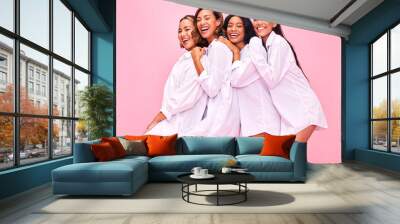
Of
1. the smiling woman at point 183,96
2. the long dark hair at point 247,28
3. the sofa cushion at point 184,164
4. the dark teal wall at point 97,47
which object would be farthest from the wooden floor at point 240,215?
the long dark hair at point 247,28

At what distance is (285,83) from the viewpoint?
27.5 ft

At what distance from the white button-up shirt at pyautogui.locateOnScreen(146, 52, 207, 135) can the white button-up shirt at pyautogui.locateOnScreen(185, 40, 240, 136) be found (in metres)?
0.14

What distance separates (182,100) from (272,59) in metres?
Answer: 2.20

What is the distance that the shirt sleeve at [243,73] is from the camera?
8.27 metres

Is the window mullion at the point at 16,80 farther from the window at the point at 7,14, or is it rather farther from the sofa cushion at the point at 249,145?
the sofa cushion at the point at 249,145

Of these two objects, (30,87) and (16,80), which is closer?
(16,80)

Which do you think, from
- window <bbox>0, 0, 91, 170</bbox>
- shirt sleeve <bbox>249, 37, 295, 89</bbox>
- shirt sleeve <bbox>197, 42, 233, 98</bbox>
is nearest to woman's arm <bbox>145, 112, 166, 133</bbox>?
shirt sleeve <bbox>197, 42, 233, 98</bbox>

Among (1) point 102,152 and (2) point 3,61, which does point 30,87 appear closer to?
(2) point 3,61

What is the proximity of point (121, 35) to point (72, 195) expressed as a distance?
4.49 m

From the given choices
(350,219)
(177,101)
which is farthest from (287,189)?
(177,101)

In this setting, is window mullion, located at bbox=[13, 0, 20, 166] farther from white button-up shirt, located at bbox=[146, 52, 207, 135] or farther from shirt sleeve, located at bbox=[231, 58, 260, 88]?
shirt sleeve, located at bbox=[231, 58, 260, 88]

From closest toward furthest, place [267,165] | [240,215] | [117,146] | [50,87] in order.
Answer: [240,215] < [267,165] < [117,146] < [50,87]

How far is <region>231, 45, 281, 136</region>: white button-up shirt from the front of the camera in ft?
27.0

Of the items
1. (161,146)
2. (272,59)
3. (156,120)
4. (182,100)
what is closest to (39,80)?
(161,146)
